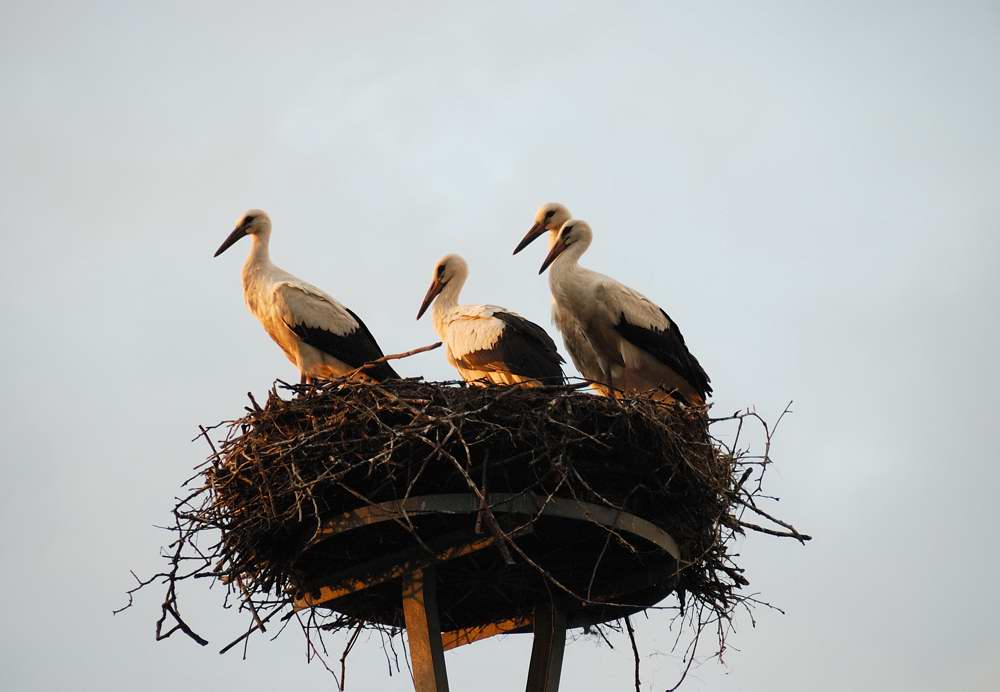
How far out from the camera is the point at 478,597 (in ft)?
27.7

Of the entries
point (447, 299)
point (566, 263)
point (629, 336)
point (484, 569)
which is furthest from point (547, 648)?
point (447, 299)

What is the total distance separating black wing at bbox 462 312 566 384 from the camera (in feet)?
32.9

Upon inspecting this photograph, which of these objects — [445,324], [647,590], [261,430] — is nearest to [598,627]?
[647,590]

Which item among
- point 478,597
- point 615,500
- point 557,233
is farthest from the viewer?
point 557,233

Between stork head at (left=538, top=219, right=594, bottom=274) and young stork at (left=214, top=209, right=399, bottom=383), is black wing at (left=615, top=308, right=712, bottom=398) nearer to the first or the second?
stork head at (left=538, top=219, right=594, bottom=274)

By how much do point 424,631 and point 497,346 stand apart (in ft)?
9.64

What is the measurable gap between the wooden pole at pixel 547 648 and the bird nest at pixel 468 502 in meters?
0.12

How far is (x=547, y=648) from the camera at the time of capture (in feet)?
26.3

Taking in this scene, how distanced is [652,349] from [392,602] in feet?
9.58

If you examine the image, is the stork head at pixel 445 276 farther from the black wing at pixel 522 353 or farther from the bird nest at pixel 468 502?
the bird nest at pixel 468 502

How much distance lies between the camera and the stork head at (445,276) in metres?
11.5

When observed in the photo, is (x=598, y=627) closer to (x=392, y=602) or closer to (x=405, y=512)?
A: (x=392, y=602)

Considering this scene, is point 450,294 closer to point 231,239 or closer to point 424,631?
point 231,239

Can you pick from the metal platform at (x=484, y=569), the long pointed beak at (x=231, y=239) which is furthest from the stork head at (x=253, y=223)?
the metal platform at (x=484, y=569)
